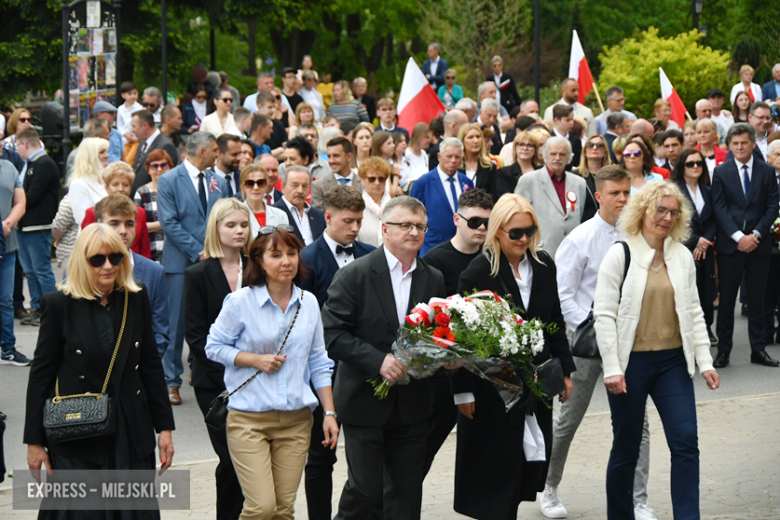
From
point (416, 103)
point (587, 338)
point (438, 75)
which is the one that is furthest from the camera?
point (438, 75)

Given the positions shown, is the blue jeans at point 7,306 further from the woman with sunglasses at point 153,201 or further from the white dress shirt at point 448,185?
the white dress shirt at point 448,185

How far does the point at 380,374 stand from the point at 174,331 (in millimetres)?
4894

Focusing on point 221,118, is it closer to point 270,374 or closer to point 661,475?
point 661,475

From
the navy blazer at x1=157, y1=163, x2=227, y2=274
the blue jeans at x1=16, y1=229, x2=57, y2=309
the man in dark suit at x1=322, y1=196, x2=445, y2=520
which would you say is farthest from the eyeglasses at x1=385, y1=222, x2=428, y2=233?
the blue jeans at x1=16, y1=229, x2=57, y2=309

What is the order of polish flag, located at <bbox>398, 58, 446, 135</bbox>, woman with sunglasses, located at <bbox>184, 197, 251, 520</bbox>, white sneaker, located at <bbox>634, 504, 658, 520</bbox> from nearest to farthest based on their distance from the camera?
1. woman with sunglasses, located at <bbox>184, 197, 251, 520</bbox>
2. white sneaker, located at <bbox>634, 504, 658, 520</bbox>
3. polish flag, located at <bbox>398, 58, 446, 135</bbox>

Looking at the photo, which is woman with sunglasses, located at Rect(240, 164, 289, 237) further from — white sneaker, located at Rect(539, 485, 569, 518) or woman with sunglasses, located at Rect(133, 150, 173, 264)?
white sneaker, located at Rect(539, 485, 569, 518)

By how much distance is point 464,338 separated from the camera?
18.1 ft

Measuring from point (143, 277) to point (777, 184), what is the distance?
24.7 feet

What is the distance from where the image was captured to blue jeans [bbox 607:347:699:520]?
5953 mm

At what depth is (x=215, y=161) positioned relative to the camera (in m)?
10.8

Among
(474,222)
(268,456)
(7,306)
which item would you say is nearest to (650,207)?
(474,222)

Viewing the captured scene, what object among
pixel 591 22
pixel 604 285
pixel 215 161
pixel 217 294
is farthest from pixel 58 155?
pixel 591 22

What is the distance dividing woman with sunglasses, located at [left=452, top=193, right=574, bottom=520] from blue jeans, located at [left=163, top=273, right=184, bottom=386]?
4340mm

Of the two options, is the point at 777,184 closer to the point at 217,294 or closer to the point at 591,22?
the point at 217,294
